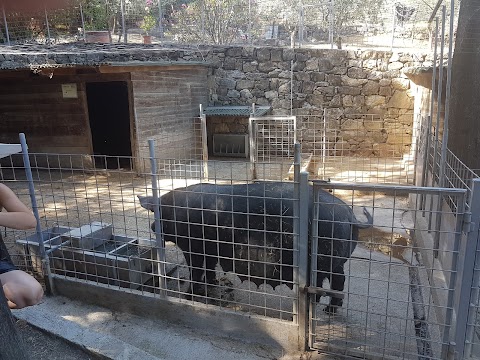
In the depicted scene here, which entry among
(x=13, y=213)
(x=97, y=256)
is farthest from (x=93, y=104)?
(x=13, y=213)

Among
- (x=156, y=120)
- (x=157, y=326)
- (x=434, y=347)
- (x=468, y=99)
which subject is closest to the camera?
(x=434, y=347)

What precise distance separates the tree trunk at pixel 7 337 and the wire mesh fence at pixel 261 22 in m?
11.5

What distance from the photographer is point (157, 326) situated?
362 centimetres

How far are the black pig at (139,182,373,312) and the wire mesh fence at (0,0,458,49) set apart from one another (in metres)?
9.34

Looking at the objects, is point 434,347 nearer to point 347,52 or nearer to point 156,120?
point 156,120

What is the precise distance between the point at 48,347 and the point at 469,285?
2939 mm

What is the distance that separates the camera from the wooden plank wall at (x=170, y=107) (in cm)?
900

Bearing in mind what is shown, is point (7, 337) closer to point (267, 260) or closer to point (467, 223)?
point (267, 260)

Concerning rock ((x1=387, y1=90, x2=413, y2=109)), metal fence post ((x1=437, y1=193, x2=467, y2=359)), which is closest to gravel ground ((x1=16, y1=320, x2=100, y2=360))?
metal fence post ((x1=437, y1=193, x2=467, y2=359))

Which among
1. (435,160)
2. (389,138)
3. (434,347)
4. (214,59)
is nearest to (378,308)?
(434,347)

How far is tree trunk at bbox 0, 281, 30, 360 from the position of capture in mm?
1764

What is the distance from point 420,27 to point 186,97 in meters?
7.16

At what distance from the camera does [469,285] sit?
251 cm

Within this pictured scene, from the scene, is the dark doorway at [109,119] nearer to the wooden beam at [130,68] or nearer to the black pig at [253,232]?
the wooden beam at [130,68]
